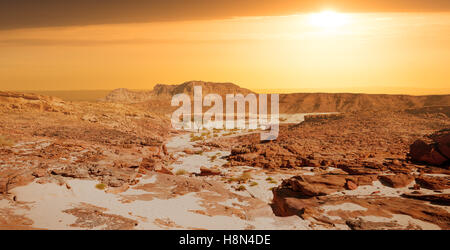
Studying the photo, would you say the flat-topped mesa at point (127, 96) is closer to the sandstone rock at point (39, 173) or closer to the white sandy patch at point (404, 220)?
the sandstone rock at point (39, 173)

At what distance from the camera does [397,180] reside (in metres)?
10.5

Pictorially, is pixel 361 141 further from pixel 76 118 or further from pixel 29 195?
pixel 76 118

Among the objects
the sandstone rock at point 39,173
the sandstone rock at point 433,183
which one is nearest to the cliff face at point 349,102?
the sandstone rock at point 433,183

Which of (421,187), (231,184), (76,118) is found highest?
(76,118)

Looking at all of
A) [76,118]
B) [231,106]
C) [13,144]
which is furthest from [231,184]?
[231,106]

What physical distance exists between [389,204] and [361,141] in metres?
15.7

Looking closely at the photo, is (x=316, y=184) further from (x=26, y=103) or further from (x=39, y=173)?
(x=26, y=103)

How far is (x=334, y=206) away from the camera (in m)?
8.48

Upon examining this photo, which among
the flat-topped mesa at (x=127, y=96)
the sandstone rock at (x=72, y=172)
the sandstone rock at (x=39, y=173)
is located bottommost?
the sandstone rock at (x=72, y=172)

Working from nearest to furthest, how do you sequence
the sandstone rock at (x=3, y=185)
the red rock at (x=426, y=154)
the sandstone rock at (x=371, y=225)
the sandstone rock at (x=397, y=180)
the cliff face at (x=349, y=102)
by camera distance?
the sandstone rock at (x=371, y=225), the sandstone rock at (x=3, y=185), the sandstone rock at (x=397, y=180), the red rock at (x=426, y=154), the cliff face at (x=349, y=102)

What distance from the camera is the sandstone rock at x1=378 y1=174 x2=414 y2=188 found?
1038cm

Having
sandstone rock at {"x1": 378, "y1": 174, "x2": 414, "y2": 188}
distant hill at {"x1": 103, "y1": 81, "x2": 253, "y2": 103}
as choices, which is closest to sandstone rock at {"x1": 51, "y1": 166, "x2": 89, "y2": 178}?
sandstone rock at {"x1": 378, "y1": 174, "x2": 414, "y2": 188}

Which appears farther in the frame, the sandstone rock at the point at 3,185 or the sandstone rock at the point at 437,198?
the sandstone rock at the point at 3,185

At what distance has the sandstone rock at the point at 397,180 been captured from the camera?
1038 cm
